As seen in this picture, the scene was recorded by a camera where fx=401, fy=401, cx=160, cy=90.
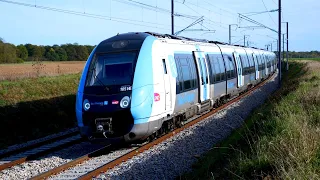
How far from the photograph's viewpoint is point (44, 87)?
77.7ft

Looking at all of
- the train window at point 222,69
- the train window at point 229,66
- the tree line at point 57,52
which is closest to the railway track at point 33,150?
the train window at point 222,69

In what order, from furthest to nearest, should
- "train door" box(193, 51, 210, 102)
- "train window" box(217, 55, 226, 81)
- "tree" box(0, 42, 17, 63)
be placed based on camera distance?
"tree" box(0, 42, 17, 63) < "train window" box(217, 55, 226, 81) < "train door" box(193, 51, 210, 102)

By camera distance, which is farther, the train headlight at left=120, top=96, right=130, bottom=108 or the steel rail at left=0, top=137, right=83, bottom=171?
the train headlight at left=120, top=96, right=130, bottom=108

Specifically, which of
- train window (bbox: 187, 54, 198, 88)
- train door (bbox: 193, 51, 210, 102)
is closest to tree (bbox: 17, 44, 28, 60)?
train door (bbox: 193, 51, 210, 102)

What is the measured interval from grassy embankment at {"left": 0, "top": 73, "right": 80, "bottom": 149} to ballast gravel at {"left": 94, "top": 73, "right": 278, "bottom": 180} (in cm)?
563

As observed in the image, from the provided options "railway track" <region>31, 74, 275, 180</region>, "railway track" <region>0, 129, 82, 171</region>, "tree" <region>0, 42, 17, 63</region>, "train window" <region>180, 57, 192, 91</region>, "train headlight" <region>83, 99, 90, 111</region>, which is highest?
"tree" <region>0, 42, 17, 63</region>

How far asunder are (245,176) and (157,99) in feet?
16.3

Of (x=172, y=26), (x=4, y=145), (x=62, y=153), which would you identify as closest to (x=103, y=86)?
(x=62, y=153)

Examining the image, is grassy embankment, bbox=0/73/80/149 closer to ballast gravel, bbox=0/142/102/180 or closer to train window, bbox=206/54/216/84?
ballast gravel, bbox=0/142/102/180

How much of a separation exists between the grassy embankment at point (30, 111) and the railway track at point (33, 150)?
1.50 m

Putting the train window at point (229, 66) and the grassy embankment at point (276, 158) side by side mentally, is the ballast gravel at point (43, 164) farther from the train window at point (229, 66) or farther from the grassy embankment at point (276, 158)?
the train window at point (229, 66)

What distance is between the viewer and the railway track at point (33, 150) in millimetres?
10028

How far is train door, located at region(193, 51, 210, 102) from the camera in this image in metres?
14.7

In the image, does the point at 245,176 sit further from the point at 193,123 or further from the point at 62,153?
the point at 193,123
